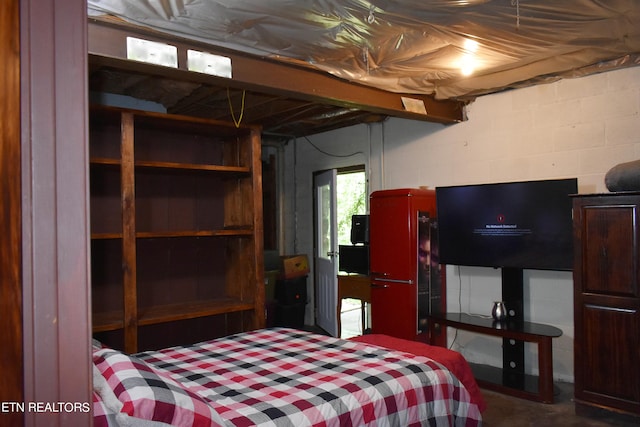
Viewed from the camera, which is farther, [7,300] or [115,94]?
[115,94]

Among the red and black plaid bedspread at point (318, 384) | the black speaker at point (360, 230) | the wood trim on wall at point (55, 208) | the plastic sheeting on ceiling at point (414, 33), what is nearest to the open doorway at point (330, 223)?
the black speaker at point (360, 230)

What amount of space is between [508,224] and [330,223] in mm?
2528

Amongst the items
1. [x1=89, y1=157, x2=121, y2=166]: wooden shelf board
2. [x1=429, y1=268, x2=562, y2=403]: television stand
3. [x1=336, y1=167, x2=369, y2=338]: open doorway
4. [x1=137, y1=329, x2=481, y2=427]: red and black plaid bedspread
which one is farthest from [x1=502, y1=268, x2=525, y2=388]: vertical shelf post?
[x1=89, y1=157, x2=121, y2=166]: wooden shelf board

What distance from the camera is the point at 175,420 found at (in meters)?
1.56

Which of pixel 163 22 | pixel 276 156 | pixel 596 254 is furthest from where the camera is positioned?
pixel 276 156

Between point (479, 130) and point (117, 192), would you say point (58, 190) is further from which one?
point (479, 130)

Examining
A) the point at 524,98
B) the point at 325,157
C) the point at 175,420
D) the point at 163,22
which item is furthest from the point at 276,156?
the point at 175,420

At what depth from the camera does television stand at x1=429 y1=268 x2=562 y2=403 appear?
11.3 feet

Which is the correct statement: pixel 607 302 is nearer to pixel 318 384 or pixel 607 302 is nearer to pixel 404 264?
pixel 404 264

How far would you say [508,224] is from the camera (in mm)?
3744

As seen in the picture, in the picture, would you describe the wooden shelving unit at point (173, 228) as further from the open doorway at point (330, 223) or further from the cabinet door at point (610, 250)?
the cabinet door at point (610, 250)

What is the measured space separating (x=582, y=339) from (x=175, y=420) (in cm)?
268

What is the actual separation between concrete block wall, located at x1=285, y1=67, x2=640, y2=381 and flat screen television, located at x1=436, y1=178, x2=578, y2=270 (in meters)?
0.41
